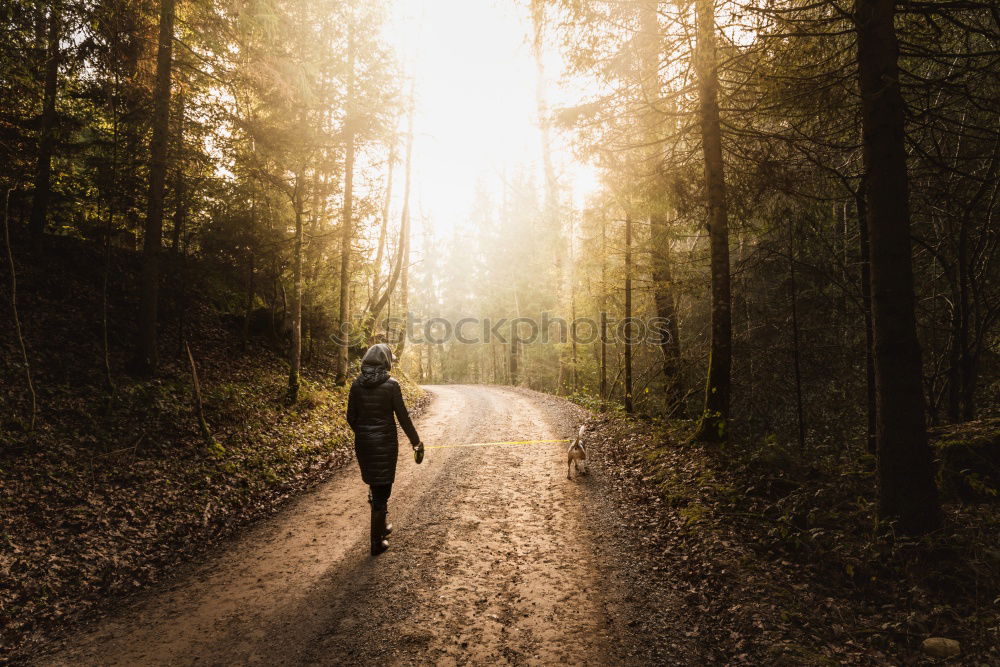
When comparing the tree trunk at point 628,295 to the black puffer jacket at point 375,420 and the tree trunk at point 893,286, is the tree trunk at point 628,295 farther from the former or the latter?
the black puffer jacket at point 375,420

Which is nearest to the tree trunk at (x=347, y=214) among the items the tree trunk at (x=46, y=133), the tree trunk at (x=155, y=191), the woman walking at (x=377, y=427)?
the tree trunk at (x=155, y=191)

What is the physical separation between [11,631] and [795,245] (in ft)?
54.2

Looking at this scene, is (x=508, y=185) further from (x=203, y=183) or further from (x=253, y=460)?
(x=253, y=460)

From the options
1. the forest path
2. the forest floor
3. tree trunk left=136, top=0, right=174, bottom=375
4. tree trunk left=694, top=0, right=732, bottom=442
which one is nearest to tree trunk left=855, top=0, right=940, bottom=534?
the forest floor

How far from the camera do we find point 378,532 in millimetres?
5641

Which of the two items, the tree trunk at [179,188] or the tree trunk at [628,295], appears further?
the tree trunk at [628,295]

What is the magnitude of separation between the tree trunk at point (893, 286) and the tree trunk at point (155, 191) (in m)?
12.3

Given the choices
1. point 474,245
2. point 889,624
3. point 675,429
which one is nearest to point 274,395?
point 675,429

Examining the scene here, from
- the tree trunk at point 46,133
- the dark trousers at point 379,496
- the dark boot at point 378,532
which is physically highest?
the tree trunk at point 46,133

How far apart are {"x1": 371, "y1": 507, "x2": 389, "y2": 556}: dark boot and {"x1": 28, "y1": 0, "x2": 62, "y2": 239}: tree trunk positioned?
11.5m

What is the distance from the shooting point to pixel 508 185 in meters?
34.3

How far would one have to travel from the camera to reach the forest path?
3.92 m

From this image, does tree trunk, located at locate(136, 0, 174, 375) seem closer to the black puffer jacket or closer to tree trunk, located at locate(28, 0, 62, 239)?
tree trunk, located at locate(28, 0, 62, 239)

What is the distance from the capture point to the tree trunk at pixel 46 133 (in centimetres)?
941
